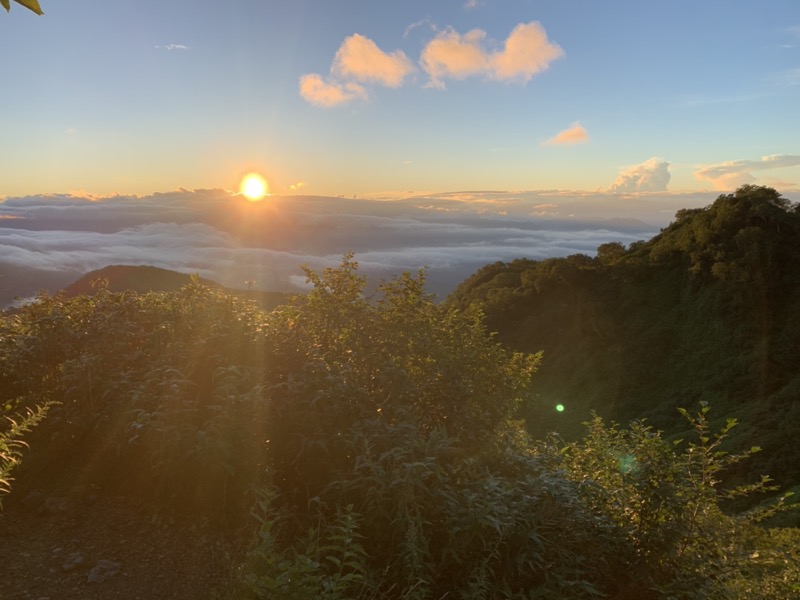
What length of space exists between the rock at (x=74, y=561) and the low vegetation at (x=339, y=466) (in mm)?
712

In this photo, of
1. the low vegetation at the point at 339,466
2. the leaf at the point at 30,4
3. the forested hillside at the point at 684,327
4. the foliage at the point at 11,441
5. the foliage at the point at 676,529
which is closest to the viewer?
the leaf at the point at 30,4

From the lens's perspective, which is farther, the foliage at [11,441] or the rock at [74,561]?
the rock at [74,561]

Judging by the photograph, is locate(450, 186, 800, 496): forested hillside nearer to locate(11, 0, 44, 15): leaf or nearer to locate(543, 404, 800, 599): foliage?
locate(543, 404, 800, 599): foliage

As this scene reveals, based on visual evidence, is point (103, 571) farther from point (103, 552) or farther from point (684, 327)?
point (684, 327)

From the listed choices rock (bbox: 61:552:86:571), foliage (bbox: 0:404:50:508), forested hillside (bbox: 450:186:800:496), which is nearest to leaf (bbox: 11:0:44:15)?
foliage (bbox: 0:404:50:508)

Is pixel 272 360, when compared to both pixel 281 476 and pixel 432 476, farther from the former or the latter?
pixel 432 476

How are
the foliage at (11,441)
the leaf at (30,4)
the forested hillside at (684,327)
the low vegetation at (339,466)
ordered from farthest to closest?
the forested hillside at (684,327), the low vegetation at (339,466), the foliage at (11,441), the leaf at (30,4)

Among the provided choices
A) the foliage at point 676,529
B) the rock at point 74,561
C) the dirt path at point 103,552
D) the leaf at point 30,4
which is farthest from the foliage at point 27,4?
the foliage at point 676,529

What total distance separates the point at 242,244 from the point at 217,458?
158m

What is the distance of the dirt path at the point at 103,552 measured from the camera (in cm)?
365

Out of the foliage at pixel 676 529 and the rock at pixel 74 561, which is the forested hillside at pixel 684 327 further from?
the rock at pixel 74 561

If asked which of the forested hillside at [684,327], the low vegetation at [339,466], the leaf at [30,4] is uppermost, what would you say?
the leaf at [30,4]

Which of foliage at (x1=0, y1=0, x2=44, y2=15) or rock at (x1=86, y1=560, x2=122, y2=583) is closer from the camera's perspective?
foliage at (x1=0, y1=0, x2=44, y2=15)

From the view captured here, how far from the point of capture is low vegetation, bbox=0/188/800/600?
3773 mm
